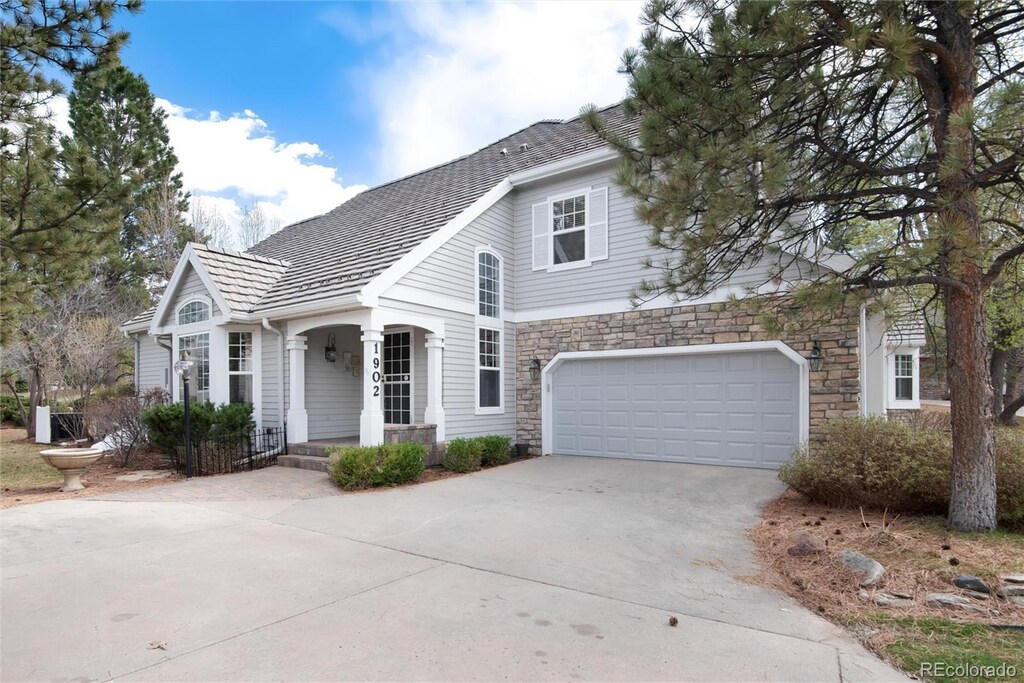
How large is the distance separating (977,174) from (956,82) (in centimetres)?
111

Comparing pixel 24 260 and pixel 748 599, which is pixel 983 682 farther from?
pixel 24 260

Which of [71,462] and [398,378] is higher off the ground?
[398,378]

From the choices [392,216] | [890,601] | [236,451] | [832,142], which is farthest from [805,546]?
[392,216]

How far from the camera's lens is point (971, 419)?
543 centimetres

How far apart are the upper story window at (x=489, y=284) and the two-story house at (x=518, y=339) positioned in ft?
0.14

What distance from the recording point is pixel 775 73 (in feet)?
17.6

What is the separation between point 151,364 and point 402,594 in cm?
1445

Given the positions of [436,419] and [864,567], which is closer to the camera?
[864,567]

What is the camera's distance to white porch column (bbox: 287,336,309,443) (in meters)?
11.2

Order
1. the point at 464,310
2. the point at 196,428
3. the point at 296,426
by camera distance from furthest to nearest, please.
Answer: the point at 464,310
the point at 296,426
the point at 196,428

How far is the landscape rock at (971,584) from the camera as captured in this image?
420 centimetres

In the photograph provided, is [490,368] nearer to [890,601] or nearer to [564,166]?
[564,166]

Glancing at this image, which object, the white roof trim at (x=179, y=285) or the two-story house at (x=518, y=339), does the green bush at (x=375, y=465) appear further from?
the white roof trim at (x=179, y=285)

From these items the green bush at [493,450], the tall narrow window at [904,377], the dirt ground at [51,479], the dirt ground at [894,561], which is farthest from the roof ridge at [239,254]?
the tall narrow window at [904,377]
